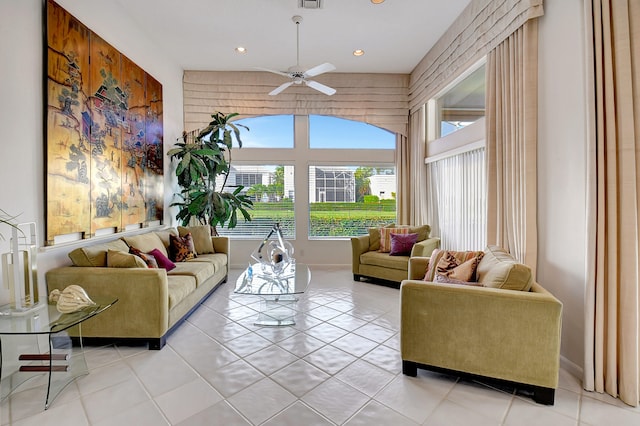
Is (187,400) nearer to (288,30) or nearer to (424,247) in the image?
(424,247)

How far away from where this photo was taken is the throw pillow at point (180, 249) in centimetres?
414

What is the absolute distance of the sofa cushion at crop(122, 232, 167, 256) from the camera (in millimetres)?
3488

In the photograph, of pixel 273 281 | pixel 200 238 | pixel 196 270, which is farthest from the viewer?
pixel 200 238

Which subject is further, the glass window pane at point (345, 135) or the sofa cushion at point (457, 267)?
the glass window pane at point (345, 135)

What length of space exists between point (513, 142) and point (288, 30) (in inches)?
121

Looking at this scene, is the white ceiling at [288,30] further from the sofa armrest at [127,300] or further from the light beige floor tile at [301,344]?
the light beige floor tile at [301,344]

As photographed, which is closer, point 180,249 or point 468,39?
point 468,39

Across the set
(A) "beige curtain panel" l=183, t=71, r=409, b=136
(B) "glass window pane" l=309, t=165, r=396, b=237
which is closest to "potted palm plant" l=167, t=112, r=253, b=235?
(A) "beige curtain panel" l=183, t=71, r=409, b=136

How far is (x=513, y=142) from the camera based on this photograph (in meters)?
2.92

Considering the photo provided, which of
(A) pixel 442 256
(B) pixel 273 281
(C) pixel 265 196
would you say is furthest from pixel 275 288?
(C) pixel 265 196

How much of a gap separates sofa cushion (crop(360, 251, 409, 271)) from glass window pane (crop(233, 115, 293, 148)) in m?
2.53

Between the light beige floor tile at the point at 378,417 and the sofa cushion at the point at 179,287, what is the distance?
1.87 m

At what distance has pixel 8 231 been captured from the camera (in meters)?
2.25

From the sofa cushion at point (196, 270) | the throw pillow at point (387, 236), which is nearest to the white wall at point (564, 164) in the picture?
the throw pillow at point (387, 236)
